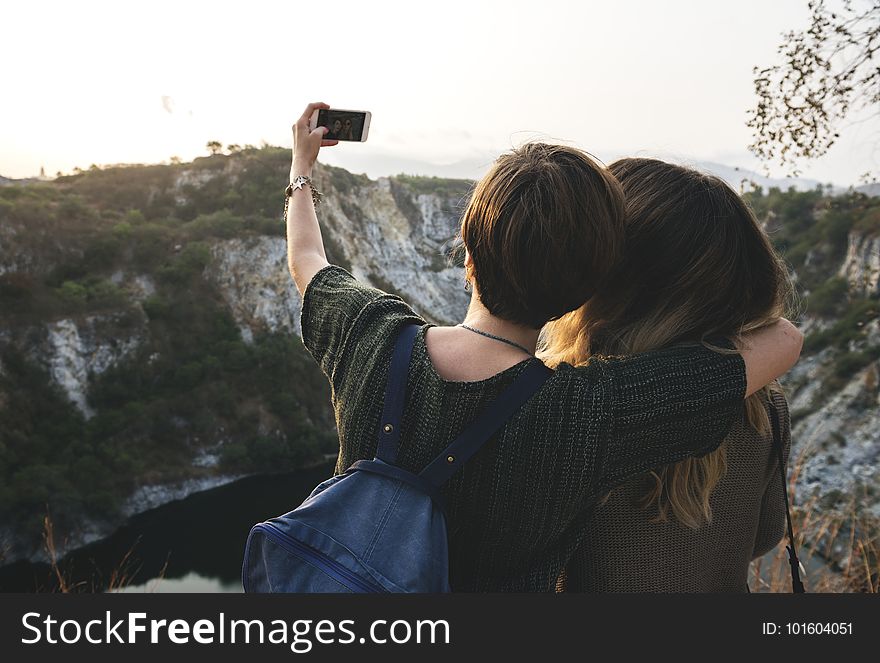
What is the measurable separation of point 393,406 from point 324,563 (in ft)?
0.73

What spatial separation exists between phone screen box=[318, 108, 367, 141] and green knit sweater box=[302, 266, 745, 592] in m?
0.58

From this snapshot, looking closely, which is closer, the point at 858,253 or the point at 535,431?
the point at 535,431

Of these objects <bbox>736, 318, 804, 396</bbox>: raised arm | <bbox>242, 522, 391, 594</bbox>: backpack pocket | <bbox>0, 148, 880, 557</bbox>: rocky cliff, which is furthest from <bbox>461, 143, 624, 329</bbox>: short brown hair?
<bbox>0, 148, 880, 557</bbox>: rocky cliff

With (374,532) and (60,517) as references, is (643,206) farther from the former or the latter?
(60,517)

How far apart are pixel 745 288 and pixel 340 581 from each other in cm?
78

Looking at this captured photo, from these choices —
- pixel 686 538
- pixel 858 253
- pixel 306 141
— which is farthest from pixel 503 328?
pixel 858 253

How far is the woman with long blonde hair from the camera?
1.09m

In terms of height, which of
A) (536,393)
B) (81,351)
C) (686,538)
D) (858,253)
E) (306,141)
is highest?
(306,141)

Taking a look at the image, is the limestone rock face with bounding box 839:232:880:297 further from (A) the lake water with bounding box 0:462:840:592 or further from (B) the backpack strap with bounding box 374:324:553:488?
(B) the backpack strap with bounding box 374:324:553:488

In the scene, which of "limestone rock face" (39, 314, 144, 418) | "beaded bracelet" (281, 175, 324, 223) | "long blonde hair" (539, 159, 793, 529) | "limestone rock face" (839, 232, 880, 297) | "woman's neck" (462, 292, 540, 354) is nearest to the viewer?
"woman's neck" (462, 292, 540, 354)

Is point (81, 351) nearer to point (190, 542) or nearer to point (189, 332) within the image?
point (189, 332)

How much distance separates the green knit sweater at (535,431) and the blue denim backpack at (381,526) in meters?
0.02

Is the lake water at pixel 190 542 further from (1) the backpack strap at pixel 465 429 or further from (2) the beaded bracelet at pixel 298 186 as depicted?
(1) the backpack strap at pixel 465 429

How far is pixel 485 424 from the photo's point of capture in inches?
35.3
